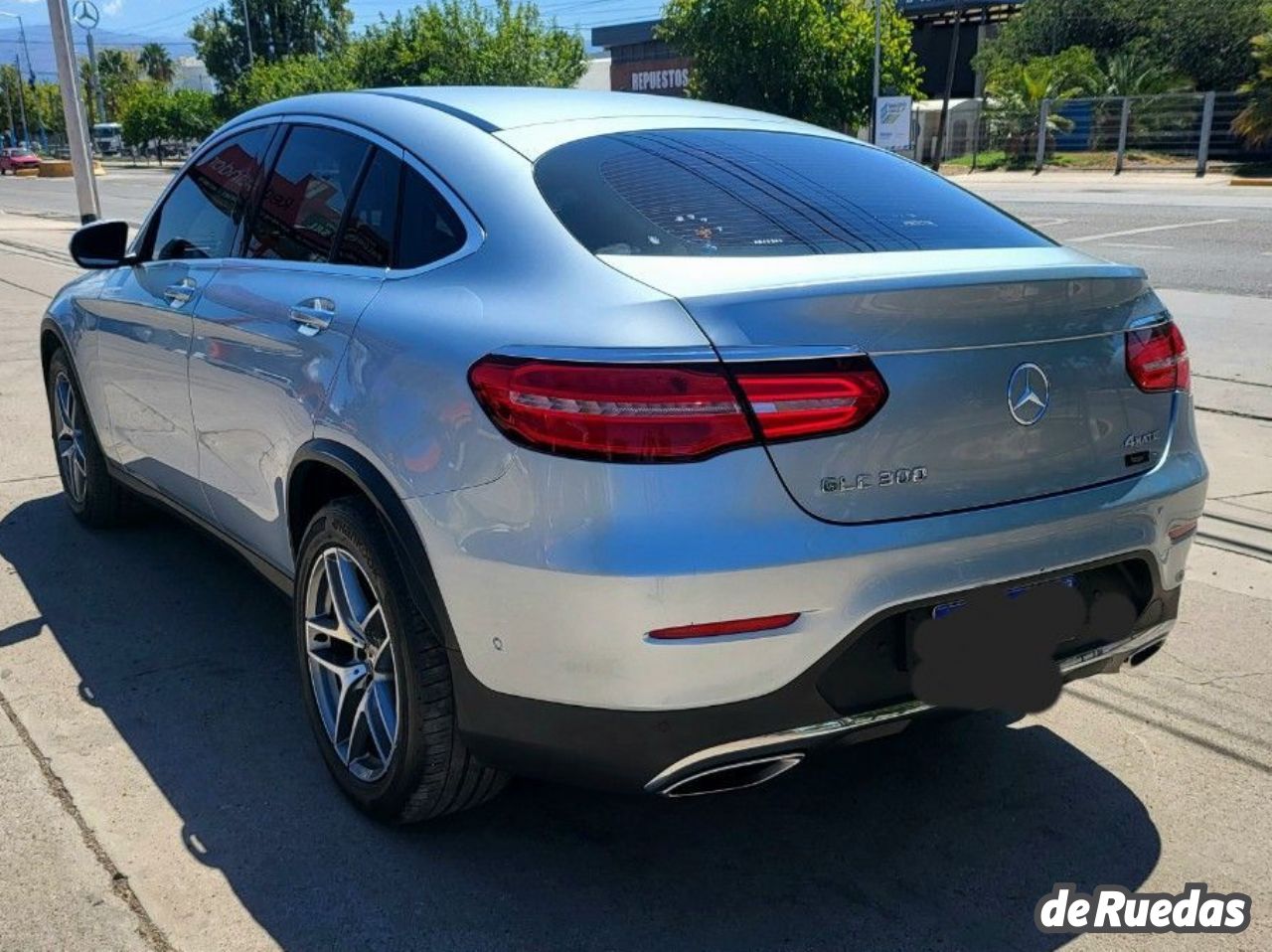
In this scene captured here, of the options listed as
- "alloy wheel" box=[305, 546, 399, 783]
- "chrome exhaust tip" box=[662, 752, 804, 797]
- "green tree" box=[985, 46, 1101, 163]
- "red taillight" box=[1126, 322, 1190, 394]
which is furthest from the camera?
"green tree" box=[985, 46, 1101, 163]

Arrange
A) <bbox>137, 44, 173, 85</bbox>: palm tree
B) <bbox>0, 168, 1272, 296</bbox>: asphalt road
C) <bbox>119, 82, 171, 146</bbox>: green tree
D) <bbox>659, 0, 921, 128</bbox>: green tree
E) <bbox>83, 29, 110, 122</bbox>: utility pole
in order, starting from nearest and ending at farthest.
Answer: <bbox>0, 168, 1272, 296</bbox>: asphalt road < <bbox>659, 0, 921, 128</bbox>: green tree < <bbox>119, 82, 171, 146</bbox>: green tree < <bbox>83, 29, 110, 122</bbox>: utility pole < <bbox>137, 44, 173, 85</bbox>: palm tree

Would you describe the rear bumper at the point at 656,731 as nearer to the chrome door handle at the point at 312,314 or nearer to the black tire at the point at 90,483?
the chrome door handle at the point at 312,314

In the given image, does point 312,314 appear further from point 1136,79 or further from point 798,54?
point 1136,79

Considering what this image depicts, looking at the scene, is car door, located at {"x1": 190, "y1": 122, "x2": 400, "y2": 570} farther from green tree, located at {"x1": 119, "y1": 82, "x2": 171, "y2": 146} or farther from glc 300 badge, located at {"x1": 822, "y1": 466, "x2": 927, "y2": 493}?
green tree, located at {"x1": 119, "y1": 82, "x2": 171, "y2": 146}

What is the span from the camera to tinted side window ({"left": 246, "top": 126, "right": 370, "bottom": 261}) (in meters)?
3.35

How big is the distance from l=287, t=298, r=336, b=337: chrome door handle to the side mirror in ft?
5.87

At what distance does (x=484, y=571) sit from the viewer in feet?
8.03

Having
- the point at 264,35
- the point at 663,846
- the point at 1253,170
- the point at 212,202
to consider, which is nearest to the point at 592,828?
the point at 663,846

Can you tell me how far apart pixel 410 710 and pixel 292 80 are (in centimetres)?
6063

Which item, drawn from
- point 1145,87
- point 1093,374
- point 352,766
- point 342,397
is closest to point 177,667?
point 352,766

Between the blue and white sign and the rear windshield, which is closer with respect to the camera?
the rear windshield

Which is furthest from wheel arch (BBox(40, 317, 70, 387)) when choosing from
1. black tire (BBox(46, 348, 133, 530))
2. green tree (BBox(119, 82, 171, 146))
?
green tree (BBox(119, 82, 171, 146))

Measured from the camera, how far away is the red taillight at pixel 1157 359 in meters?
2.77

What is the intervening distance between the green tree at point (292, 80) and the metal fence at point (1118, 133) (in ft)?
82.3
